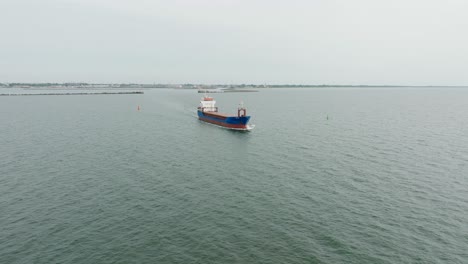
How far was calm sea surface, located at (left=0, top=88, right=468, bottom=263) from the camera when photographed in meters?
27.0

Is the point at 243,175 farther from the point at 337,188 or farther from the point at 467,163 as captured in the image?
the point at 467,163

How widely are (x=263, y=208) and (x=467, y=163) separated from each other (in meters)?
46.8

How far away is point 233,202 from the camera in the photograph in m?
37.5

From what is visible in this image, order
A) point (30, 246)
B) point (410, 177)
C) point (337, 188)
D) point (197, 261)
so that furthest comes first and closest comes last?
point (410, 177), point (337, 188), point (30, 246), point (197, 261)

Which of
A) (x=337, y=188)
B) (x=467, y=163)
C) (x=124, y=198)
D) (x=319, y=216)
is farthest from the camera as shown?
(x=467, y=163)

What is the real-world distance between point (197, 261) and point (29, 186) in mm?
33106

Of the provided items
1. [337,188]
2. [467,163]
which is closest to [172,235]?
[337,188]

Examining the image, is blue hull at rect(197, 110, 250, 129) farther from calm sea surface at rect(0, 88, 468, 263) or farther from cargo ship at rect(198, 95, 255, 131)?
calm sea surface at rect(0, 88, 468, 263)

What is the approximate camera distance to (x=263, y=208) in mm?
35688

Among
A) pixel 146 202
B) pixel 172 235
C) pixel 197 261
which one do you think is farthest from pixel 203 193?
pixel 197 261

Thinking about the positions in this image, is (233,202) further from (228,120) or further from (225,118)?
(225,118)

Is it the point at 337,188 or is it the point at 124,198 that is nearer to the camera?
the point at 124,198

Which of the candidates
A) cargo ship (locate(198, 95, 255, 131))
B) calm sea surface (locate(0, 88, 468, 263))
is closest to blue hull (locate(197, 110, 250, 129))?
cargo ship (locate(198, 95, 255, 131))


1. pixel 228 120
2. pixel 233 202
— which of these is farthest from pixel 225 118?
pixel 233 202
